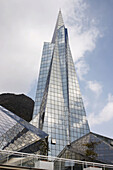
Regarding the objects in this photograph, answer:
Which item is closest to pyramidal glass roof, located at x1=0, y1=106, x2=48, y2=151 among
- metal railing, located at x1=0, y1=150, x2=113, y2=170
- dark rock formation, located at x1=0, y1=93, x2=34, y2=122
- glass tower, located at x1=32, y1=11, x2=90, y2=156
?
metal railing, located at x1=0, y1=150, x2=113, y2=170

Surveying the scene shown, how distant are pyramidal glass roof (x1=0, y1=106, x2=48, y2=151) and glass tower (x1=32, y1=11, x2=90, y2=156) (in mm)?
14708

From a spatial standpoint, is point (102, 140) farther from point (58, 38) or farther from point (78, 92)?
point (58, 38)

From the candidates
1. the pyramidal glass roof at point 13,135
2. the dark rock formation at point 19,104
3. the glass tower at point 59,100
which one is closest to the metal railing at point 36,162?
the pyramidal glass roof at point 13,135

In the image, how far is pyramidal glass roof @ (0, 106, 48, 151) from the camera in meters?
30.3

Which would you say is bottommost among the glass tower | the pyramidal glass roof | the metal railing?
the metal railing

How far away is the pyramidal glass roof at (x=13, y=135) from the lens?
3027cm

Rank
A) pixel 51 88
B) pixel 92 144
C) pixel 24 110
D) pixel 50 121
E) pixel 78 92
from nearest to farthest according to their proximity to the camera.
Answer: pixel 92 144 < pixel 50 121 < pixel 51 88 < pixel 78 92 < pixel 24 110

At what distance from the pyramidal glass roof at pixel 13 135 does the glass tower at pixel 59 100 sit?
48.3 feet

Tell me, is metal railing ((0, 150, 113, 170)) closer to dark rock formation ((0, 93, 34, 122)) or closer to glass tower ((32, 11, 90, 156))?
glass tower ((32, 11, 90, 156))

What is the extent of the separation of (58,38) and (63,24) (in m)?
11.4

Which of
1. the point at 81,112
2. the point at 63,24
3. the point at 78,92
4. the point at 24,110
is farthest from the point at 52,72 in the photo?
the point at 24,110

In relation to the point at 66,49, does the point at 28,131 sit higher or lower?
lower

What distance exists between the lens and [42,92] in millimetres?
65062

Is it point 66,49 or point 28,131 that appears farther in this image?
point 66,49
